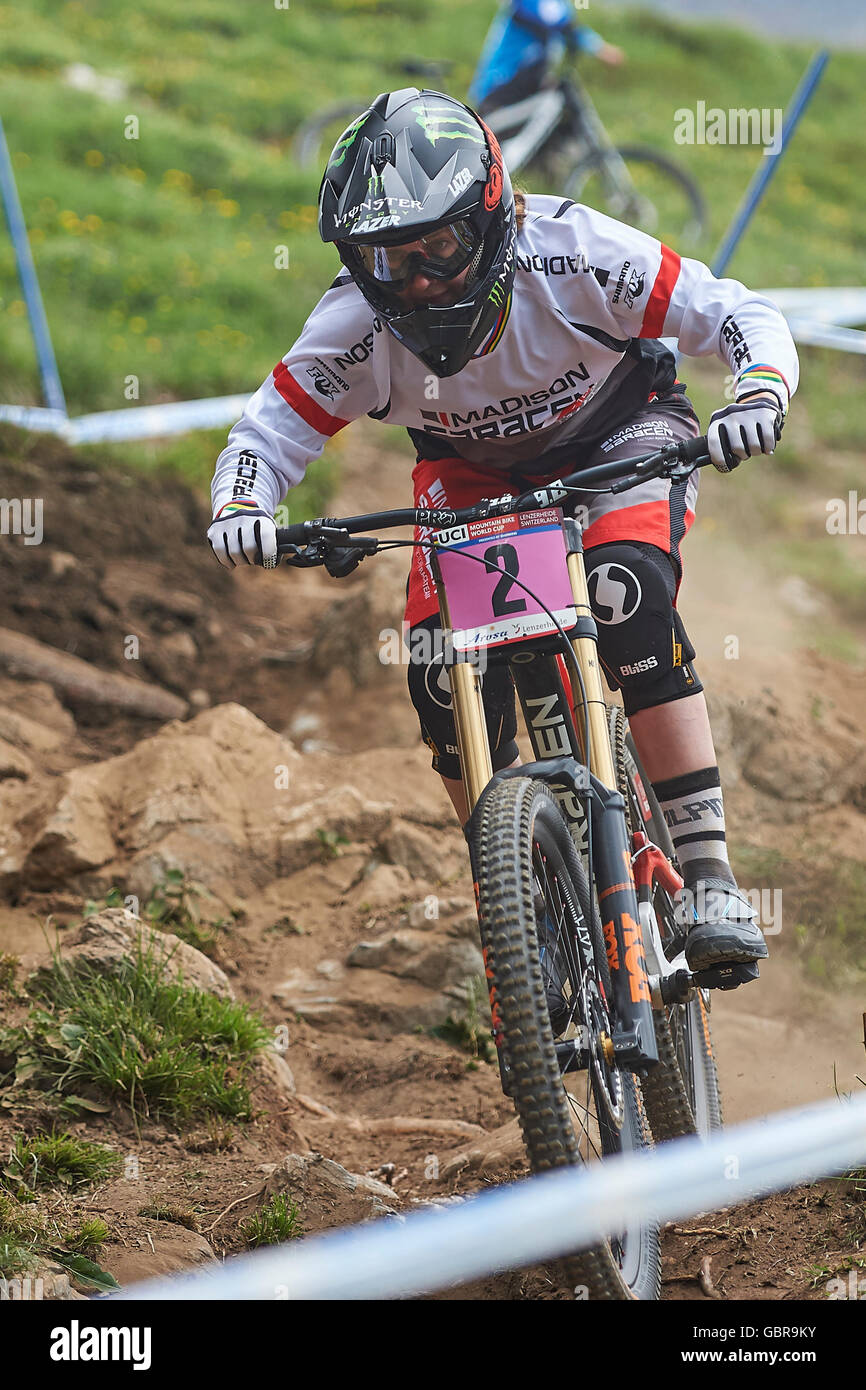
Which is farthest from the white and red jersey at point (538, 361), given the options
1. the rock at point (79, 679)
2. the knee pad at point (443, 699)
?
the rock at point (79, 679)

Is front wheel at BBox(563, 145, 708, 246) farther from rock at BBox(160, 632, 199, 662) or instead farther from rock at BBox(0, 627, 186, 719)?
rock at BBox(0, 627, 186, 719)

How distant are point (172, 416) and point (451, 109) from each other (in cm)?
496

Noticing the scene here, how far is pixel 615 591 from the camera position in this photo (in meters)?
3.08

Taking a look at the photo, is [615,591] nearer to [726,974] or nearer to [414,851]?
[726,974]

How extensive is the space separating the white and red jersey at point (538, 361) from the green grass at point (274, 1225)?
1573mm

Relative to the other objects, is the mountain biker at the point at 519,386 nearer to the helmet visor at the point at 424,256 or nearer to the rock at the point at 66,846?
the helmet visor at the point at 424,256

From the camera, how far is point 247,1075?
149 inches

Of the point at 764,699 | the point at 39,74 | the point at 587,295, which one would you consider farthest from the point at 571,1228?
the point at 39,74

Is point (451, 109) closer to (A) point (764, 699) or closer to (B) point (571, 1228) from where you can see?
(B) point (571, 1228)

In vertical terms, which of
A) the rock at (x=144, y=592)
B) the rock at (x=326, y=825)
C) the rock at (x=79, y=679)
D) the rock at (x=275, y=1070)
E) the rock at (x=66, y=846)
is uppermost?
the rock at (x=144, y=592)

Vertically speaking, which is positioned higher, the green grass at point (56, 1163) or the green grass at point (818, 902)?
the green grass at point (818, 902)

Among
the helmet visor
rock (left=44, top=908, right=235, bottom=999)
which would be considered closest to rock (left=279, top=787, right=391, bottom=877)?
rock (left=44, top=908, right=235, bottom=999)

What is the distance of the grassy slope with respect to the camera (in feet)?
27.7

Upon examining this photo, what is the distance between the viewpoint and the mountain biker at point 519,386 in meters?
2.84
